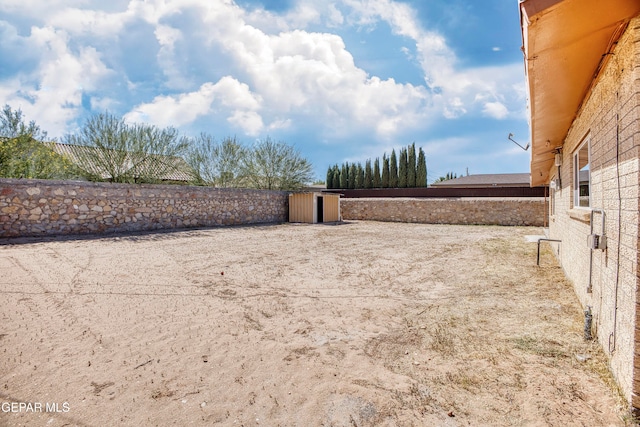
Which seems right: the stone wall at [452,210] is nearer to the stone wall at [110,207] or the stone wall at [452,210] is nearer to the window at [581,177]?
the stone wall at [110,207]

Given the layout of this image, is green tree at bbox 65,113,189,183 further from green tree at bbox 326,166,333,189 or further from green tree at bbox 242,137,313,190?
green tree at bbox 326,166,333,189

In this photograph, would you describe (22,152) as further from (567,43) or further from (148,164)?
(567,43)

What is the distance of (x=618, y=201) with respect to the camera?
2359 millimetres

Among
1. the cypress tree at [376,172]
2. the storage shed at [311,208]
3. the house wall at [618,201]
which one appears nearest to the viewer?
the house wall at [618,201]

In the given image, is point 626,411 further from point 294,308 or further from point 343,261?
point 343,261

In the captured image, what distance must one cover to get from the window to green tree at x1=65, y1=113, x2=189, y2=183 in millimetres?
16127

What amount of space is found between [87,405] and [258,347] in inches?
50.8

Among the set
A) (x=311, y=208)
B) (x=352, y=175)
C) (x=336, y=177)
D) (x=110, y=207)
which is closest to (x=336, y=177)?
(x=336, y=177)

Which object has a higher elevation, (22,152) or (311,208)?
(22,152)

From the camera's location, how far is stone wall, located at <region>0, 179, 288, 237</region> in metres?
9.55

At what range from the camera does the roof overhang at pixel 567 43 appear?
1845mm

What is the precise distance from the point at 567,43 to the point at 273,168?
2255cm

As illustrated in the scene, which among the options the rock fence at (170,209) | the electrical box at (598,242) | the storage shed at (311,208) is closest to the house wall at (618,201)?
the electrical box at (598,242)

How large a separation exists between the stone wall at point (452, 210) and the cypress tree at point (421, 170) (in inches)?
660
